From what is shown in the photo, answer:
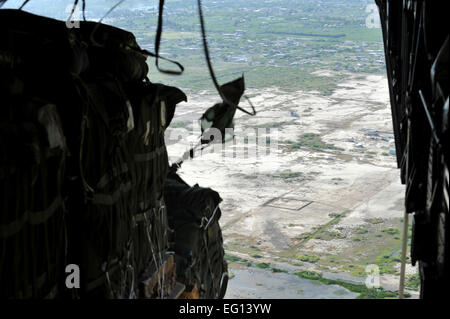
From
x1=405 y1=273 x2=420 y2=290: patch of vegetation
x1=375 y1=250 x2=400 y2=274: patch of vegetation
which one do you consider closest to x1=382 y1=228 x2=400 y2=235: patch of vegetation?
x1=375 y1=250 x2=400 y2=274: patch of vegetation

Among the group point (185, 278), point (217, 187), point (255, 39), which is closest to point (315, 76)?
point (255, 39)

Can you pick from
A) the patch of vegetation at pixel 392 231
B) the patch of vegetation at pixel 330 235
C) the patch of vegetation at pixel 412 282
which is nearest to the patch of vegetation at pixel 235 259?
the patch of vegetation at pixel 330 235

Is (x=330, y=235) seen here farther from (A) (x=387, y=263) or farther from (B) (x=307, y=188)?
(B) (x=307, y=188)

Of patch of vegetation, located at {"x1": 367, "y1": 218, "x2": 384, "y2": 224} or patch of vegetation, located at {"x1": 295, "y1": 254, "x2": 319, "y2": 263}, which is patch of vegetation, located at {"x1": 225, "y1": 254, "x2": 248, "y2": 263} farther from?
patch of vegetation, located at {"x1": 367, "y1": 218, "x2": 384, "y2": 224}

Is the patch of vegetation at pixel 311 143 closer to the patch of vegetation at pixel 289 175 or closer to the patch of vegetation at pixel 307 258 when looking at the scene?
the patch of vegetation at pixel 289 175

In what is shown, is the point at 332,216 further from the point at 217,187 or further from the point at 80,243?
the point at 80,243
